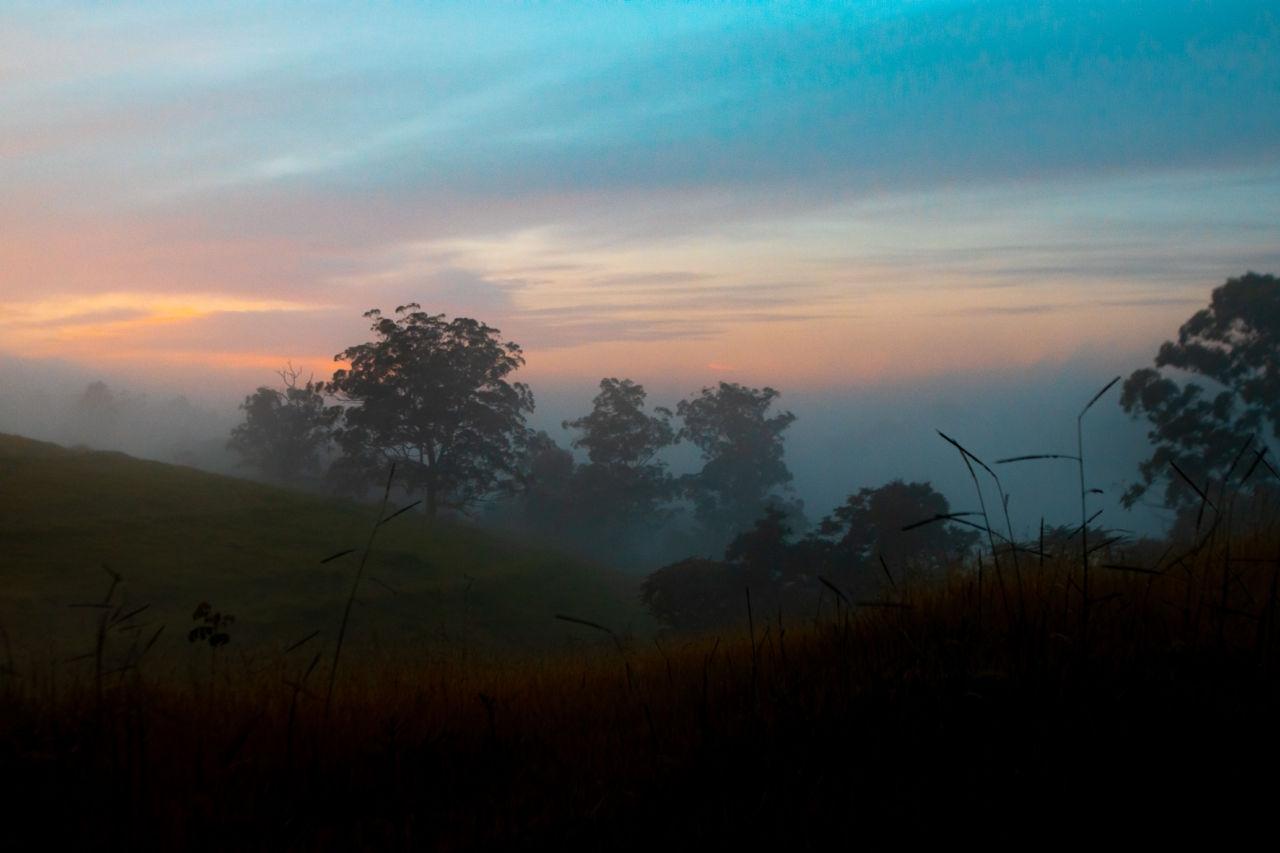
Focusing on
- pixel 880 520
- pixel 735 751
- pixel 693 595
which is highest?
pixel 735 751

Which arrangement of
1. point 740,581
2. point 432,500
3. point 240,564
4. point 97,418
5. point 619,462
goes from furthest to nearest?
point 97,418, point 619,462, point 432,500, point 740,581, point 240,564

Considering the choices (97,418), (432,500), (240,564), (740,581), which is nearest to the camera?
(240,564)

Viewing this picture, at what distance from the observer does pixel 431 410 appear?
141 feet

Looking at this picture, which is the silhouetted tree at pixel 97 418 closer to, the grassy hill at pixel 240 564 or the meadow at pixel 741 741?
the grassy hill at pixel 240 564

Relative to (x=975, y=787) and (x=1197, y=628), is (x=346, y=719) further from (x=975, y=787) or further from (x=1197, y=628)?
(x=1197, y=628)

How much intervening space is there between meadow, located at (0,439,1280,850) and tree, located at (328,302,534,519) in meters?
38.7

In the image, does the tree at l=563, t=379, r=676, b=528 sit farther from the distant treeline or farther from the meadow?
the meadow

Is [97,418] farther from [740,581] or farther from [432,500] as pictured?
[740,581]

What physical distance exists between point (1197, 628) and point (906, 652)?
1.30 metres

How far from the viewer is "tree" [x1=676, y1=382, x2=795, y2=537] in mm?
53406

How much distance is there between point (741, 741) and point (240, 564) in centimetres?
2342

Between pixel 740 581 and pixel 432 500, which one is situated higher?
pixel 432 500

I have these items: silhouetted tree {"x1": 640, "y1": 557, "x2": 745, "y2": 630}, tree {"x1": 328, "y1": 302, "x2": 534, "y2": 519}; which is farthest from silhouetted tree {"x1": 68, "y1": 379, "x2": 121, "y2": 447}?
silhouetted tree {"x1": 640, "y1": 557, "x2": 745, "y2": 630}

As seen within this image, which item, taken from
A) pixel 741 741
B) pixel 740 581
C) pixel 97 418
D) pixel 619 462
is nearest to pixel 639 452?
pixel 619 462
